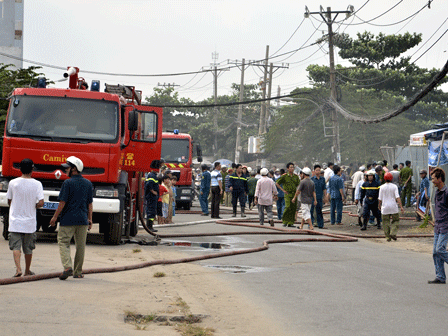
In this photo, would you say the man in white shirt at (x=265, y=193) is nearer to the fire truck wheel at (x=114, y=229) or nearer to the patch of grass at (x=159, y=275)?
the fire truck wheel at (x=114, y=229)

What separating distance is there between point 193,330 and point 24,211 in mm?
3648

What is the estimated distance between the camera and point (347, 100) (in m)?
54.9

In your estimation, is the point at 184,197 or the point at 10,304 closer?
the point at 10,304

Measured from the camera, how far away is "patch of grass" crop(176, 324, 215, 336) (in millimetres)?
6570

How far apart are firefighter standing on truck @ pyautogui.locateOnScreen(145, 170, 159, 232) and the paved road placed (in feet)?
11.0

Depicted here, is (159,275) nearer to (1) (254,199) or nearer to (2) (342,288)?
(2) (342,288)

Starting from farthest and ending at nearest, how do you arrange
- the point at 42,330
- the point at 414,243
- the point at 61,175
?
1. the point at 414,243
2. the point at 61,175
3. the point at 42,330

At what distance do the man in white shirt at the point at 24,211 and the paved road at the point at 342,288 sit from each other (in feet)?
9.38

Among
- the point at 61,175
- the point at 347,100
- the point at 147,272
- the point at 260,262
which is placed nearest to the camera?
the point at 147,272

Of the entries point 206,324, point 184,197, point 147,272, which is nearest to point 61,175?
point 147,272

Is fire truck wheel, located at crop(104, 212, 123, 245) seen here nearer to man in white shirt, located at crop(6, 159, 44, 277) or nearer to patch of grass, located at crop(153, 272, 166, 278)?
patch of grass, located at crop(153, 272, 166, 278)

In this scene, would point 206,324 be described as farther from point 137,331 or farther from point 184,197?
point 184,197

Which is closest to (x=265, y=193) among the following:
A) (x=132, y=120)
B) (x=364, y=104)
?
(x=132, y=120)

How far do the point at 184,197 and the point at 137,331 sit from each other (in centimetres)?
2224
